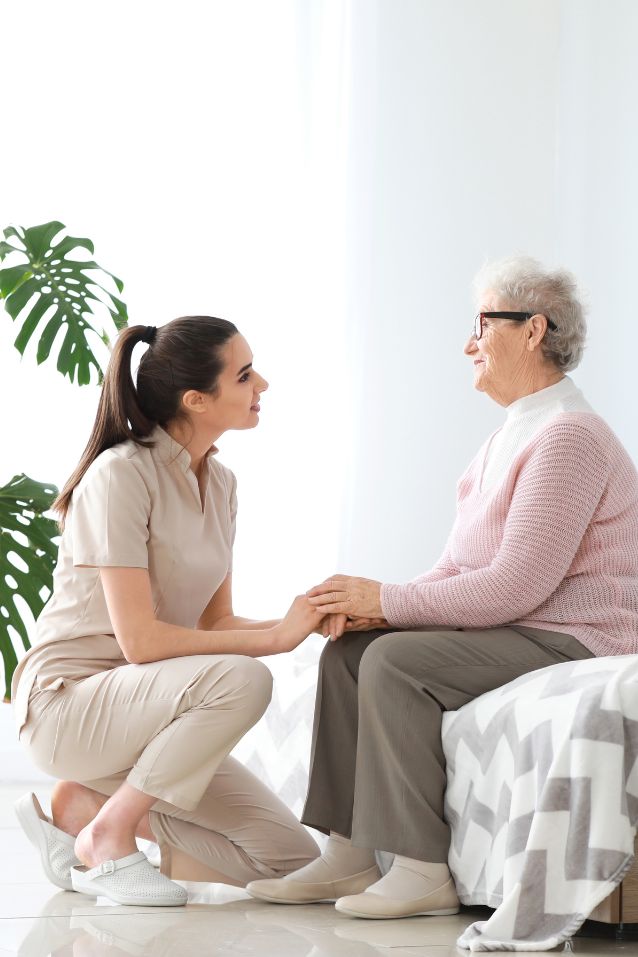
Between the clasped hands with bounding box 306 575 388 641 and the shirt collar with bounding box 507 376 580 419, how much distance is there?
44cm

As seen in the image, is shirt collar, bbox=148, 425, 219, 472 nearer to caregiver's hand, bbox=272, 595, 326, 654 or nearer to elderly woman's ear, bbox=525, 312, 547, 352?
caregiver's hand, bbox=272, 595, 326, 654

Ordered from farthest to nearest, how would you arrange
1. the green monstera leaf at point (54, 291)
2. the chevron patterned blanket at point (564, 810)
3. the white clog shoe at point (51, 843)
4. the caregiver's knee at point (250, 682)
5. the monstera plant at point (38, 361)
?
the green monstera leaf at point (54, 291)
the monstera plant at point (38, 361)
the white clog shoe at point (51, 843)
the caregiver's knee at point (250, 682)
the chevron patterned blanket at point (564, 810)

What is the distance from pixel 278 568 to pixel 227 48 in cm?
186

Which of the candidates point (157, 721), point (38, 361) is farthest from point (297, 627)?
point (38, 361)

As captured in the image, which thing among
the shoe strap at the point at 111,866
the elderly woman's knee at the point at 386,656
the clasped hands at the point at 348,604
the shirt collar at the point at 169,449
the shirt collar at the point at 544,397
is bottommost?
the shoe strap at the point at 111,866

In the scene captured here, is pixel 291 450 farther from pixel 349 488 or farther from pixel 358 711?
pixel 358 711

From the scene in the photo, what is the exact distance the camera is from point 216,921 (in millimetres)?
1864

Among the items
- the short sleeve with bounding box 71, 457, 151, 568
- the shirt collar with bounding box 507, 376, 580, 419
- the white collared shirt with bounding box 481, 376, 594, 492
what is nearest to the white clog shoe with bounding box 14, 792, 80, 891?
the short sleeve with bounding box 71, 457, 151, 568

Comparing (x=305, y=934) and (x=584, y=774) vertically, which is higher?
(x=584, y=774)

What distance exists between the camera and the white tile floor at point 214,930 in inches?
65.4

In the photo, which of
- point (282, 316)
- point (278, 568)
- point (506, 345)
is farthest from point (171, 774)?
point (282, 316)

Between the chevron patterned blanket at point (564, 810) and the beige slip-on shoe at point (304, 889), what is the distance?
282 millimetres

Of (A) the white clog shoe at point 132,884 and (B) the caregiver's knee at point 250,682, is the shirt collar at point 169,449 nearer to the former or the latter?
(B) the caregiver's knee at point 250,682

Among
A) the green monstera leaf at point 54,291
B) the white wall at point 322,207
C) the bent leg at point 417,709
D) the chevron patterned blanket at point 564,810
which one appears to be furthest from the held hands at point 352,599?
the white wall at point 322,207
